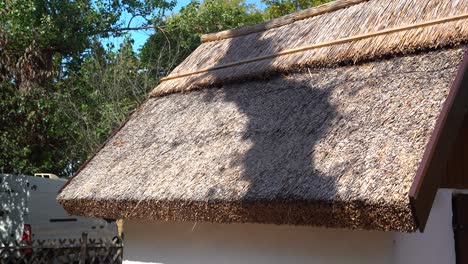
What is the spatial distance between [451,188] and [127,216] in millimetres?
3153

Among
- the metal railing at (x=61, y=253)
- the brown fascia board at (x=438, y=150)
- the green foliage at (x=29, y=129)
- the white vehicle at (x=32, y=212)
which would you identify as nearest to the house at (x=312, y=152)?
the brown fascia board at (x=438, y=150)

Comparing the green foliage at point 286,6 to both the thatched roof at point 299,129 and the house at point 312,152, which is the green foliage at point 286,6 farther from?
the house at point 312,152

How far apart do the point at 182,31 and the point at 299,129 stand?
11.3m

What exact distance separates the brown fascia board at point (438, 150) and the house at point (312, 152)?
1 centimetres

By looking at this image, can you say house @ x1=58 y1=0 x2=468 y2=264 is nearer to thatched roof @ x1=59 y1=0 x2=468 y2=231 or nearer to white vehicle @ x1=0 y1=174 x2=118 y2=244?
thatched roof @ x1=59 y1=0 x2=468 y2=231

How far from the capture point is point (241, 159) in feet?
17.3

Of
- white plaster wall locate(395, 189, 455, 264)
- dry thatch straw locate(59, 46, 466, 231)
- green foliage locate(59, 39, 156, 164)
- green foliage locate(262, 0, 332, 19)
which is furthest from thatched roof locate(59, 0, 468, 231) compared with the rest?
green foliage locate(262, 0, 332, 19)

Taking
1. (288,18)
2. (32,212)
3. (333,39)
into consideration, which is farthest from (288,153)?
(32,212)

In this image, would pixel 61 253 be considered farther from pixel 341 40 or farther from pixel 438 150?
pixel 438 150

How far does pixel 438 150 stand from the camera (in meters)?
3.88

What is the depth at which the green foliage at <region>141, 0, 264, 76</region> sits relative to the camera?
16.0m

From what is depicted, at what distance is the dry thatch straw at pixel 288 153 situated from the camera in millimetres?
4051

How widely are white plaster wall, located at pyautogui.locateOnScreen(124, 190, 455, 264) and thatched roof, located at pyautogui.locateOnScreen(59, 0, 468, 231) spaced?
2.10 feet

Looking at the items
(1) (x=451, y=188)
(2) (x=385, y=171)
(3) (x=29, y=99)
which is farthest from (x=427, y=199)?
(3) (x=29, y=99)
